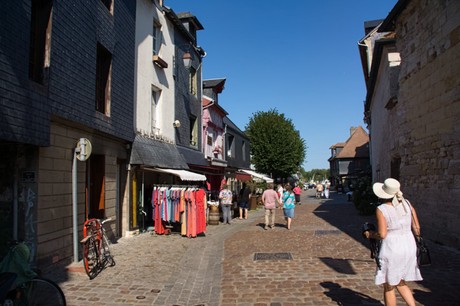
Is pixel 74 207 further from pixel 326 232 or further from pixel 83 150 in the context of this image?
pixel 326 232

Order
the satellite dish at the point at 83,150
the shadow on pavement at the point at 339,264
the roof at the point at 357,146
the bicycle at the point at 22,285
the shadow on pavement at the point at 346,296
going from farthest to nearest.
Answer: the roof at the point at 357,146 → the satellite dish at the point at 83,150 → the shadow on pavement at the point at 339,264 → the shadow on pavement at the point at 346,296 → the bicycle at the point at 22,285

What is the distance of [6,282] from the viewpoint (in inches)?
149

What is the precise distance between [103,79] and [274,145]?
103ft

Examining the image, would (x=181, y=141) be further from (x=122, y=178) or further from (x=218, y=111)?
(x=218, y=111)

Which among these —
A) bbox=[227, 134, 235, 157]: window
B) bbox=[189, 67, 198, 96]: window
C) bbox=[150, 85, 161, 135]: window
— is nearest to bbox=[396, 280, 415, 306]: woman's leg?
bbox=[150, 85, 161, 135]: window

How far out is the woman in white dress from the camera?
4086 millimetres

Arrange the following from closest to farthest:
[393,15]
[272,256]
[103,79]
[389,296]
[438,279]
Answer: [389,296], [438,279], [272,256], [103,79], [393,15]

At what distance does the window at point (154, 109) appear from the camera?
1346 centimetres

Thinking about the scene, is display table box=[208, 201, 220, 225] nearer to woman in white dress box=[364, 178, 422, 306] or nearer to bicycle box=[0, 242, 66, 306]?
bicycle box=[0, 242, 66, 306]

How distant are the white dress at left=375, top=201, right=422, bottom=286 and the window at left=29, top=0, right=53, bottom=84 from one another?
6089 millimetres

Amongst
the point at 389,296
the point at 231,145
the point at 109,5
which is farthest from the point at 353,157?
the point at 389,296

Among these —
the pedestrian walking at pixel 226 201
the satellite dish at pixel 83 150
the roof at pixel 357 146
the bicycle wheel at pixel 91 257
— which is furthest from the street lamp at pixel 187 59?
the roof at pixel 357 146

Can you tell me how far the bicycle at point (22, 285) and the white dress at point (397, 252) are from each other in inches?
137

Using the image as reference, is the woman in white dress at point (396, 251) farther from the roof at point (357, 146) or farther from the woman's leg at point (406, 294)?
the roof at point (357, 146)
